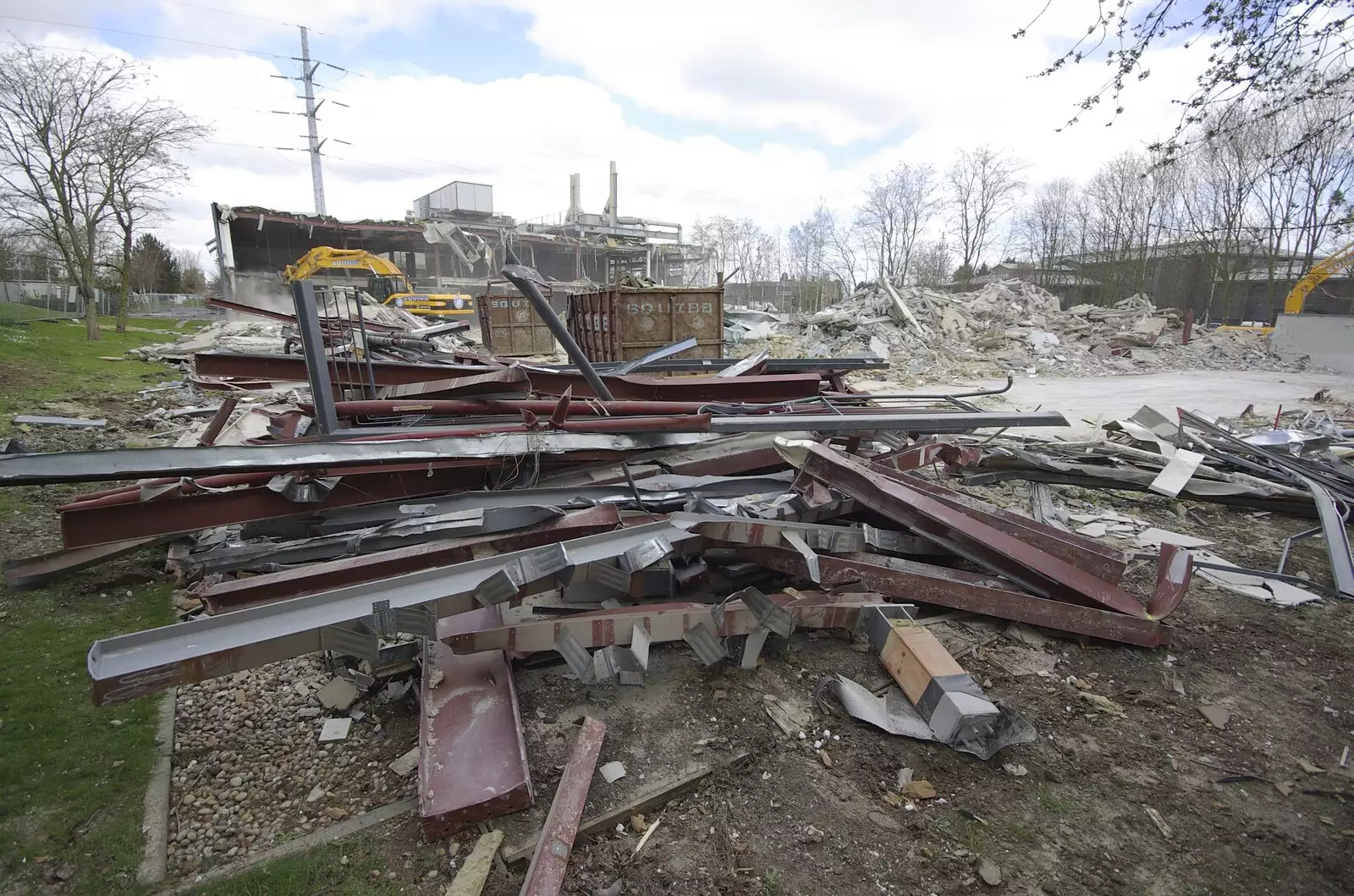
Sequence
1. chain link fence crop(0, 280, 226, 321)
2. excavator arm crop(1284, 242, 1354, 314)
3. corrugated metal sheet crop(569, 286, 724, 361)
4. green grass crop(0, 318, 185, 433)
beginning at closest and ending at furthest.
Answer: green grass crop(0, 318, 185, 433) → corrugated metal sheet crop(569, 286, 724, 361) → excavator arm crop(1284, 242, 1354, 314) → chain link fence crop(0, 280, 226, 321)

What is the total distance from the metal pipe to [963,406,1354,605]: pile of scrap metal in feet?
12.2

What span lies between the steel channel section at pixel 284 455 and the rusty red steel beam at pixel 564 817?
183cm

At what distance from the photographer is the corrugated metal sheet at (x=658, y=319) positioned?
10570 mm

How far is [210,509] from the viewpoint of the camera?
3.36m

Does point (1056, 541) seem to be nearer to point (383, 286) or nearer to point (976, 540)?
point (976, 540)

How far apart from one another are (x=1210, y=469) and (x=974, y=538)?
4.10 metres

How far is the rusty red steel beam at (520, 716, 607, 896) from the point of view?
6.13 ft

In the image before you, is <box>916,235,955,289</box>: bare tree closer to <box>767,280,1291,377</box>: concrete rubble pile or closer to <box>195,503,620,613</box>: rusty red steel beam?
<box>767,280,1291,377</box>: concrete rubble pile

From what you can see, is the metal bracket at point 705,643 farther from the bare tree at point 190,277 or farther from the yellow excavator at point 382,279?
the bare tree at point 190,277

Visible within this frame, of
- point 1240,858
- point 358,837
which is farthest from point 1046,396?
point 358,837

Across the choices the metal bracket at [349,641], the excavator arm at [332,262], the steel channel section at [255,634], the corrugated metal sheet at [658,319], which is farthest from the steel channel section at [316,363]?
the excavator arm at [332,262]

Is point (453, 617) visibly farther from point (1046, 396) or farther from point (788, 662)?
point (1046, 396)

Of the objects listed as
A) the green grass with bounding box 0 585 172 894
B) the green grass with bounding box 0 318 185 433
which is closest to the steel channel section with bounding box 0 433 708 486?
the green grass with bounding box 0 585 172 894

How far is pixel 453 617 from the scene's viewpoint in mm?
3023
